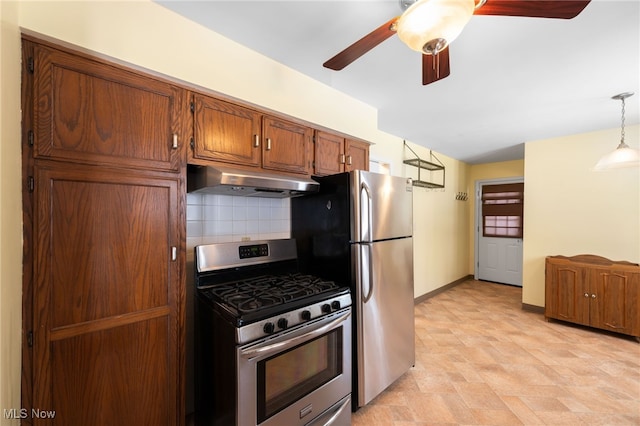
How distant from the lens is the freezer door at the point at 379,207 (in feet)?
6.35

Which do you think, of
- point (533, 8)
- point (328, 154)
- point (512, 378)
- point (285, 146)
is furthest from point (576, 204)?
point (285, 146)

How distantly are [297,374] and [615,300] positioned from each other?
3.79 meters

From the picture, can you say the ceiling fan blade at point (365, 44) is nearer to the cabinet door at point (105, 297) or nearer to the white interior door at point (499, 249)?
the cabinet door at point (105, 297)

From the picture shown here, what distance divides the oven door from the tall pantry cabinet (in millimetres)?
473

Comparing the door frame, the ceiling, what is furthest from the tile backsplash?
the door frame

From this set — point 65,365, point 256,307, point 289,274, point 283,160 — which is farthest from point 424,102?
point 65,365

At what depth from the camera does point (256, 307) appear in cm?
142

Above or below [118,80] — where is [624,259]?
below

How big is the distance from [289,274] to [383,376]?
1.07 meters

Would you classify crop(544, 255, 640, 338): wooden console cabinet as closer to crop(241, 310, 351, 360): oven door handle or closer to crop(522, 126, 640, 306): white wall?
crop(522, 126, 640, 306): white wall

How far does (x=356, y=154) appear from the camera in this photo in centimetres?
263

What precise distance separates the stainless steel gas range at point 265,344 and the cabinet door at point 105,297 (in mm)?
205

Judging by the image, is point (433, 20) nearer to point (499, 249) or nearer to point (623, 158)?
point (623, 158)

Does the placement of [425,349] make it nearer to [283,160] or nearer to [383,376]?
[383,376]
